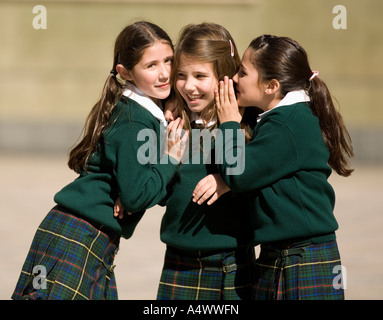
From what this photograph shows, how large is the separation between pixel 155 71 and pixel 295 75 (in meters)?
0.62

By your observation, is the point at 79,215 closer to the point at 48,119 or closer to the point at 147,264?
the point at 147,264

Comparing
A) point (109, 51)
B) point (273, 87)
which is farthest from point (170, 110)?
point (109, 51)

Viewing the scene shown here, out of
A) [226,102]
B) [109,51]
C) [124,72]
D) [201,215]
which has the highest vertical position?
[109,51]

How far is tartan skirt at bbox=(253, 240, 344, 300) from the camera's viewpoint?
275 cm

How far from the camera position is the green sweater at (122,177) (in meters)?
2.76

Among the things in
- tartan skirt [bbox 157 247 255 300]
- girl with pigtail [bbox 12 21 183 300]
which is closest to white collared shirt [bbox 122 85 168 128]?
girl with pigtail [bbox 12 21 183 300]

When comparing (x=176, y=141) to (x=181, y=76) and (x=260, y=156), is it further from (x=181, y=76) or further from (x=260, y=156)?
(x=260, y=156)

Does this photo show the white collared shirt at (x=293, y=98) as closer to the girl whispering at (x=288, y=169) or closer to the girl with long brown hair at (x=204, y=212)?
the girl whispering at (x=288, y=169)

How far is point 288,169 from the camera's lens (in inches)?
107

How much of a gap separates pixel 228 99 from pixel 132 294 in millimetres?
2421

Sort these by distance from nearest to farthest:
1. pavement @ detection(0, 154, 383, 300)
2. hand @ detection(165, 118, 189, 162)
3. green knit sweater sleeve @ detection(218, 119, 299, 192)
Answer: green knit sweater sleeve @ detection(218, 119, 299, 192) → hand @ detection(165, 118, 189, 162) → pavement @ detection(0, 154, 383, 300)

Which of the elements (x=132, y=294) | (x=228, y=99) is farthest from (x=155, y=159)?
(x=132, y=294)

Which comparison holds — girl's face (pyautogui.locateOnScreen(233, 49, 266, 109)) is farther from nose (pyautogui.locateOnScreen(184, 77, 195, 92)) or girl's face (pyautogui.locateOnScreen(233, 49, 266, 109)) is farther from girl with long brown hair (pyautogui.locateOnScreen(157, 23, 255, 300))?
nose (pyautogui.locateOnScreen(184, 77, 195, 92))

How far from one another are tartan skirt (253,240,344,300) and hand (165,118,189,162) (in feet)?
1.83
